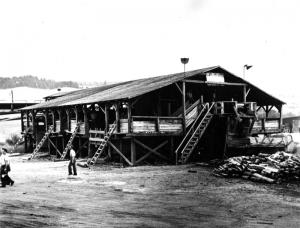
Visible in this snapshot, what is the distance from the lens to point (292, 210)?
11.4 metres

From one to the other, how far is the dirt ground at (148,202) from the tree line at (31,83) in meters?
109

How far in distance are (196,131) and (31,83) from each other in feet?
359

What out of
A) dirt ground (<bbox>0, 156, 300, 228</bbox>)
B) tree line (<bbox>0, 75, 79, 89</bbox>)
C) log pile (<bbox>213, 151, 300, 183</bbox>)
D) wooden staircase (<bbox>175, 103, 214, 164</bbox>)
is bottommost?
dirt ground (<bbox>0, 156, 300, 228</bbox>)

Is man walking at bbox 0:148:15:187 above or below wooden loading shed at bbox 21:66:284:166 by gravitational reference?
below

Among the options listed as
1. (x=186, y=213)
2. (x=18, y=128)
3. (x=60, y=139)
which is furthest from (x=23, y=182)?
(x=18, y=128)

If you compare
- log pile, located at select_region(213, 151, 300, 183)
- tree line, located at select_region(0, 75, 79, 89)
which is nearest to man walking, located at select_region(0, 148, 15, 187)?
log pile, located at select_region(213, 151, 300, 183)

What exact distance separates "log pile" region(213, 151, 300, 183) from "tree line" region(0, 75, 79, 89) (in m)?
112

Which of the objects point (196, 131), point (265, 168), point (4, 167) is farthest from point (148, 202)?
point (196, 131)

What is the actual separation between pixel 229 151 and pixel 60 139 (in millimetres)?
17573

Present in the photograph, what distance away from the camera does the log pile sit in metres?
16.7

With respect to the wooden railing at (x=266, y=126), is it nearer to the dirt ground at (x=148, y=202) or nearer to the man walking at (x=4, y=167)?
the dirt ground at (x=148, y=202)

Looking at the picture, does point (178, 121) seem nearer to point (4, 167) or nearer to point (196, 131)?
point (196, 131)

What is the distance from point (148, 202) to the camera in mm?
12609

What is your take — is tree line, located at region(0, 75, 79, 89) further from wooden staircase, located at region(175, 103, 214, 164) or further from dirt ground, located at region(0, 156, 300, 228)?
dirt ground, located at region(0, 156, 300, 228)
